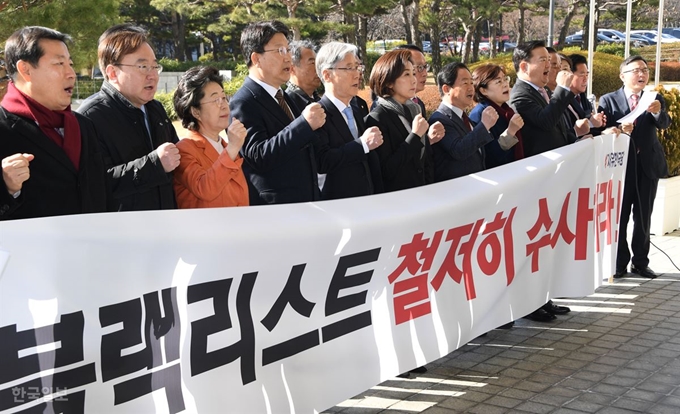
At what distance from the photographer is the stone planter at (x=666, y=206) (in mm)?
8500

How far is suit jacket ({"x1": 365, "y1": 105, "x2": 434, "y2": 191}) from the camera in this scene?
473cm

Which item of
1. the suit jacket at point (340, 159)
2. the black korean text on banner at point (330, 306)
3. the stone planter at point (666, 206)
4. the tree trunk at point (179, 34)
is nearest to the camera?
the black korean text on banner at point (330, 306)

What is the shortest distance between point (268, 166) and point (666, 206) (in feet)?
19.1

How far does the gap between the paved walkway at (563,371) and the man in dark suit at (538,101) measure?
50.8 inches

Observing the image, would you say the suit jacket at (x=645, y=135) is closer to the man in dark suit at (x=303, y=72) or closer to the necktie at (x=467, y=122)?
the necktie at (x=467, y=122)

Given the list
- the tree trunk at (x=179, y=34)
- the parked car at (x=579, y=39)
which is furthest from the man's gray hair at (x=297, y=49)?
the parked car at (x=579, y=39)

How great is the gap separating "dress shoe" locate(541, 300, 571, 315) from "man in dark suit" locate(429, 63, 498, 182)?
4.05ft

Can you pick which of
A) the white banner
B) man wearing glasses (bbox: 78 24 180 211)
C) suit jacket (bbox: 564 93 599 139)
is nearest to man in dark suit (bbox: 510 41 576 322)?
suit jacket (bbox: 564 93 599 139)

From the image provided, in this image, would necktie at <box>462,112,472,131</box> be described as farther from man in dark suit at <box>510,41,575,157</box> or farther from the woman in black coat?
man in dark suit at <box>510,41,575,157</box>

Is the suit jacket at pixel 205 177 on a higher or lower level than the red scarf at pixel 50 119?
lower

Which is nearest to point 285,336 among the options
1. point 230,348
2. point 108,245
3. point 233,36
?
point 230,348

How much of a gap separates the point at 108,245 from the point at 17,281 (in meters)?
0.35

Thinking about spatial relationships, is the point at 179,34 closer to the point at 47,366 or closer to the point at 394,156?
the point at 394,156

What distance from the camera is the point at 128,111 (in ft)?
12.1
